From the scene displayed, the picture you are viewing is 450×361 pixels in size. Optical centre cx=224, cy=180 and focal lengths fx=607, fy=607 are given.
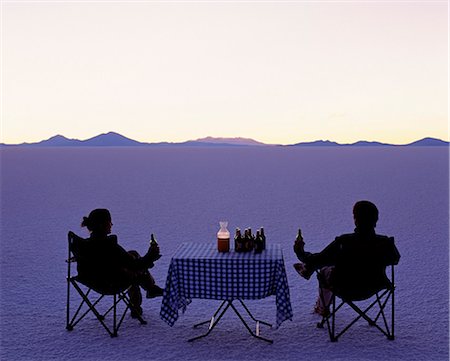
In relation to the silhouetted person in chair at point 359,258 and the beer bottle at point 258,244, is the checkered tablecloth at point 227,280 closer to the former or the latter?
the beer bottle at point 258,244

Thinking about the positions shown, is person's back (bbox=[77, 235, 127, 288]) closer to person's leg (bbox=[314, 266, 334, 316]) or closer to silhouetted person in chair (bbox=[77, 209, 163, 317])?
silhouetted person in chair (bbox=[77, 209, 163, 317])

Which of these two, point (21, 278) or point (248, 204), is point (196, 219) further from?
point (21, 278)

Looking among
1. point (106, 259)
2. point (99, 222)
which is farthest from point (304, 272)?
point (99, 222)

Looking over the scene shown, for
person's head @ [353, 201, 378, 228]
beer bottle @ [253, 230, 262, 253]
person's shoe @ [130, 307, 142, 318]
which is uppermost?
person's head @ [353, 201, 378, 228]

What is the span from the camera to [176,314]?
4.95 m

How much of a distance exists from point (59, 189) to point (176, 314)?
635 inches

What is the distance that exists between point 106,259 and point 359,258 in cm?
204

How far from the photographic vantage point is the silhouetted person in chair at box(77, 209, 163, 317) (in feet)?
16.1

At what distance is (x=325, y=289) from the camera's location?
5.31 m

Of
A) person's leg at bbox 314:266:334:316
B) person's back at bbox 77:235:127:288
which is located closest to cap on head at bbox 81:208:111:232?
person's back at bbox 77:235:127:288

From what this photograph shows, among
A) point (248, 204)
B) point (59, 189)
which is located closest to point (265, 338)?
point (248, 204)

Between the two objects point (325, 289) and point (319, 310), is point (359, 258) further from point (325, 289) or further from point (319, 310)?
point (319, 310)

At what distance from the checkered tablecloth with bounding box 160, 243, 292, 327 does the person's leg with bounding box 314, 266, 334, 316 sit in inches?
14.5

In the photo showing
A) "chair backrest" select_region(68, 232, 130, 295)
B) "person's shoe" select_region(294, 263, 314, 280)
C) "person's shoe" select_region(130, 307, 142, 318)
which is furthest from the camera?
"person's shoe" select_region(130, 307, 142, 318)
